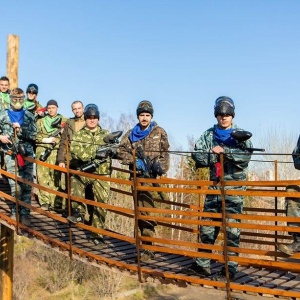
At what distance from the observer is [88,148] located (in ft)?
17.4

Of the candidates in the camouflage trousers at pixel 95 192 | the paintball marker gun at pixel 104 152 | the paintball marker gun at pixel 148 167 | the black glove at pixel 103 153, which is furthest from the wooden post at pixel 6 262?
the paintball marker gun at pixel 148 167

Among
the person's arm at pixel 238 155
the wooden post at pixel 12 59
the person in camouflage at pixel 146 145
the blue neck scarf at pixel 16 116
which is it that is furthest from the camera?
the wooden post at pixel 12 59

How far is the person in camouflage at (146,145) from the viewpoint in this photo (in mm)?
4758

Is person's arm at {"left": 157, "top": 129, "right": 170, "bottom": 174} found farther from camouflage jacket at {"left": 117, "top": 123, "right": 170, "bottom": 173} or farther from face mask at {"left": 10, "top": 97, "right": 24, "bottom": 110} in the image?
face mask at {"left": 10, "top": 97, "right": 24, "bottom": 110}

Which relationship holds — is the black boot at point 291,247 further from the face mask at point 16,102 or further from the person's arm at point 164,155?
the face mask at point 16,102

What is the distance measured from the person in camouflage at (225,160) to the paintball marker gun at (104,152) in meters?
1.08

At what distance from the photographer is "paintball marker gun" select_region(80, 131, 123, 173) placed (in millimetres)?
5055

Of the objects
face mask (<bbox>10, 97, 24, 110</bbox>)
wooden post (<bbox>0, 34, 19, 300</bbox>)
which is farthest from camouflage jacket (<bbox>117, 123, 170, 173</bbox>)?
wooden post (<bbox>0, 34, 19, 300</bbox>)

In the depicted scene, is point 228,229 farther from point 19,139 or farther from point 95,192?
point 19,139

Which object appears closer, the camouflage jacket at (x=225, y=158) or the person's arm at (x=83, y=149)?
the camouflage jacket at (x=225, y=158)

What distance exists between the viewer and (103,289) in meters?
15.4

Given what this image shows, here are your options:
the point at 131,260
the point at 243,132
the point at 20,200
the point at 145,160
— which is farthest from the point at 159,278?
the point at 20,200

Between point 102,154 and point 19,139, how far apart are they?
1.20 m

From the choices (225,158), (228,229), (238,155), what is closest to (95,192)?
(228,229)
